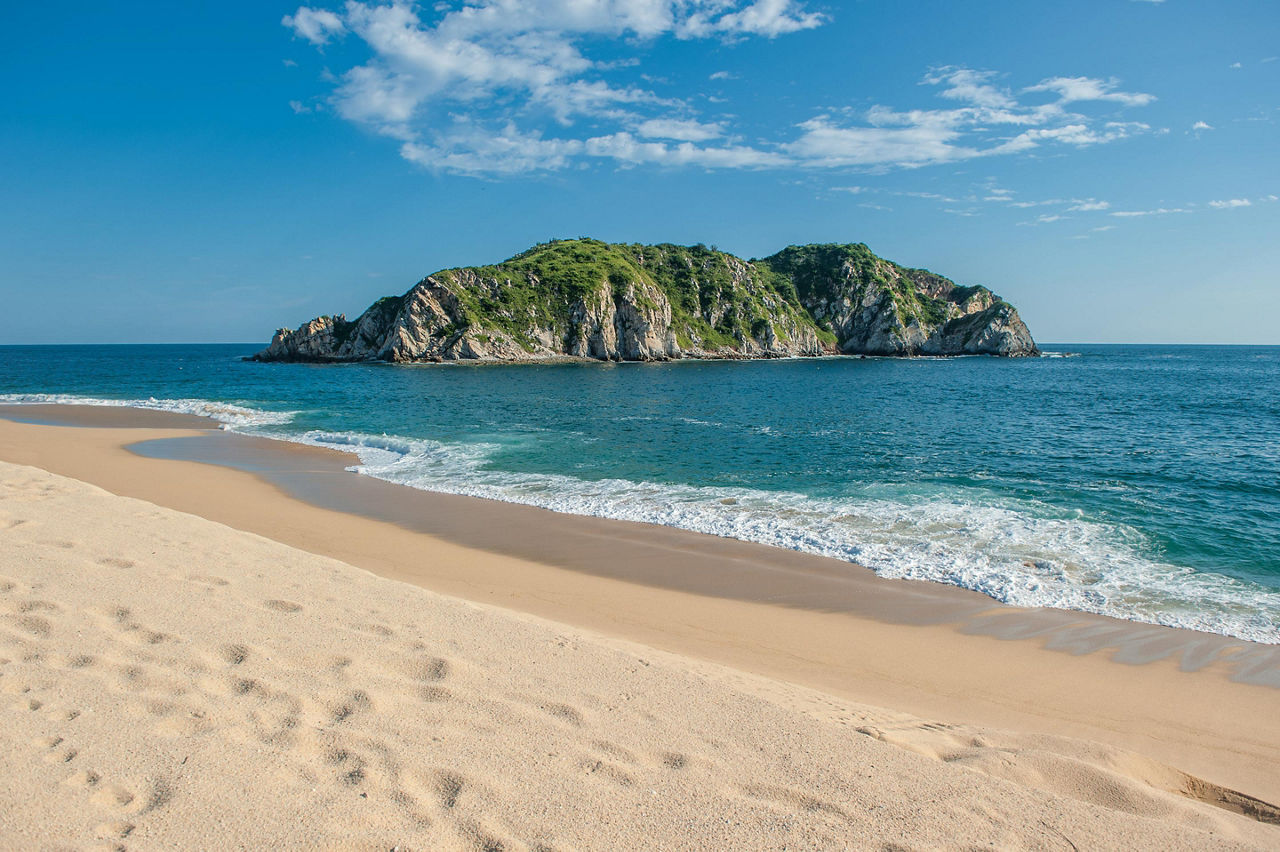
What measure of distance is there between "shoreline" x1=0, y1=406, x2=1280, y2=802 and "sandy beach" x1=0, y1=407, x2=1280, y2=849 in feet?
0.16

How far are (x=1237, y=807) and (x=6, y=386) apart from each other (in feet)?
244

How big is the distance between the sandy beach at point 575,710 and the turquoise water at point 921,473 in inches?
70.2

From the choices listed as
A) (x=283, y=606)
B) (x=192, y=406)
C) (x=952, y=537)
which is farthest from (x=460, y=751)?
(x=192, y=406)

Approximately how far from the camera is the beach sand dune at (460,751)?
336 cm

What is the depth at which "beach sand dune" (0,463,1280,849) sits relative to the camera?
132 inches

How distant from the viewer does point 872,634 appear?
8.13 metres

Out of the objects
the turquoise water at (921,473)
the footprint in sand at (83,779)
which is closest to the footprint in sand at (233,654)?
the footprint in sand at (83,779)

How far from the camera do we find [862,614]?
8.80 metres

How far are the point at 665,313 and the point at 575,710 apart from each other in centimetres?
10758

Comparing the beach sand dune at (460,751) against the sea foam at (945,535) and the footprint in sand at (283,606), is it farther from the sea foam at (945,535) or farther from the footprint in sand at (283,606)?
the sea foam at (945,535)

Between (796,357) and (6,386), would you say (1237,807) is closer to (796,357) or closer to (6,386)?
(6,386)

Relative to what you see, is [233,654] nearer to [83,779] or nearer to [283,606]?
[283,606]

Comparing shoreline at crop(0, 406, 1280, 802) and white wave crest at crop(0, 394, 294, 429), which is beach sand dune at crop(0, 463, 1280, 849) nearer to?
shoreline at crop(0, 406, 1280, 802)

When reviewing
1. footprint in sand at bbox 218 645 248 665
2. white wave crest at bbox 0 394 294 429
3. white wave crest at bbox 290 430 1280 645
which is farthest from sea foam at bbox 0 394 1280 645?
white wave crest at bbox 0 394 294 429
